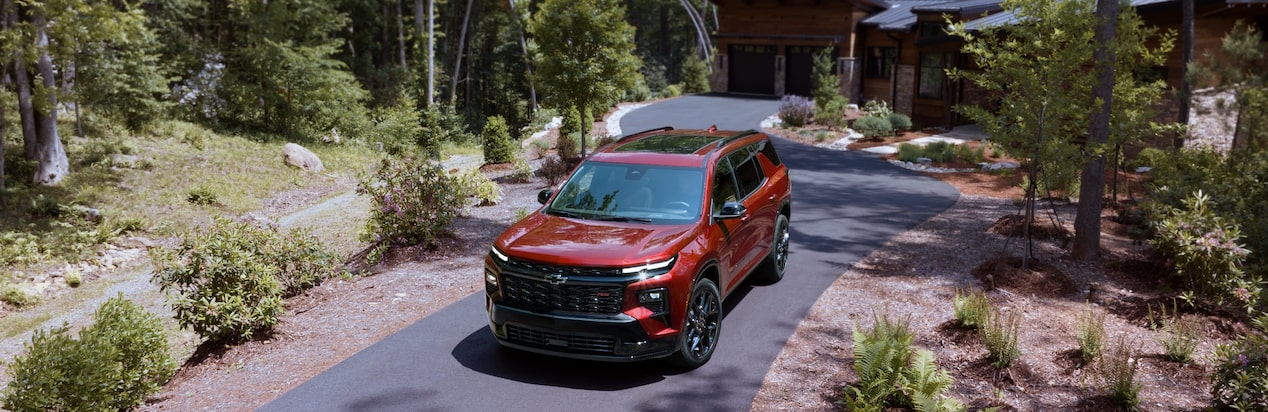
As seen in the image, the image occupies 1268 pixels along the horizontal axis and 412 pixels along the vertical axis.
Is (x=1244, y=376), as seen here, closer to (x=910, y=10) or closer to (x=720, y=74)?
(x=910, y=10)

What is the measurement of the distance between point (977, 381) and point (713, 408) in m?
2.34

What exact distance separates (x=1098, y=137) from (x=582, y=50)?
35.1 feet

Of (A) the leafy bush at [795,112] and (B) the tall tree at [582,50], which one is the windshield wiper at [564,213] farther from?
(A) the leafy bush at [795,112]

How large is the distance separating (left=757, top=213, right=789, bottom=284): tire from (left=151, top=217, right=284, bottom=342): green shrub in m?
5.33

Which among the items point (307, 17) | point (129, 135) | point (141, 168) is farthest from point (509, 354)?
point (307, 17)

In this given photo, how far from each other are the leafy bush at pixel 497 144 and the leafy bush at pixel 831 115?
506 inches

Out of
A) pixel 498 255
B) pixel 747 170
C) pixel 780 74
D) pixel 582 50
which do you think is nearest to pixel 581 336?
pixel 498 255

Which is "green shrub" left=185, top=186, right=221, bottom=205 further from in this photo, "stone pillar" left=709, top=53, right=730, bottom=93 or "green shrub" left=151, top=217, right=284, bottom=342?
"stone pillar" left=709, top=53, right=730, bottom=93

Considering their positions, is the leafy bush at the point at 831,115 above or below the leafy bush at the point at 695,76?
below

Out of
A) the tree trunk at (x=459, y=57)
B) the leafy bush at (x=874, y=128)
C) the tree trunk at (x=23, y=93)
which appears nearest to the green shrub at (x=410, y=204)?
the tree trunk at (x=23, y=93)

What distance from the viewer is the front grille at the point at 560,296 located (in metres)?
6.49

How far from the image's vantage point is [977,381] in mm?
6902

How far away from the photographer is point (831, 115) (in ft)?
97.8

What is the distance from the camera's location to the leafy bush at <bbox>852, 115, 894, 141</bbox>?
87.2ft
